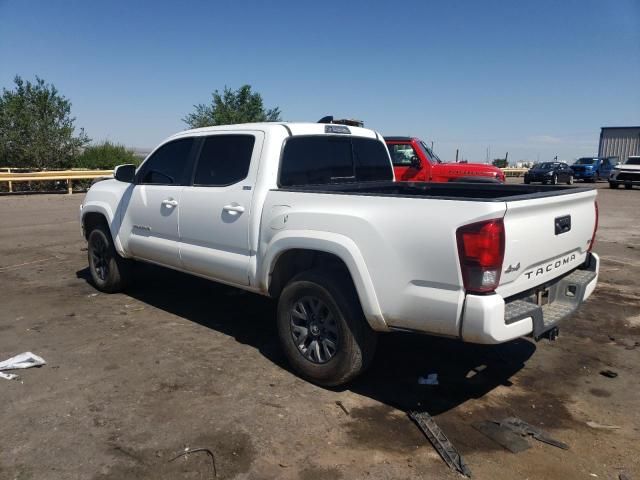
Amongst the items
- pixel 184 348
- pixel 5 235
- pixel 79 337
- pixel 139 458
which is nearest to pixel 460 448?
pixel 139 458

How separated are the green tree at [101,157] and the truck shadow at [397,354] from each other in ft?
76.4

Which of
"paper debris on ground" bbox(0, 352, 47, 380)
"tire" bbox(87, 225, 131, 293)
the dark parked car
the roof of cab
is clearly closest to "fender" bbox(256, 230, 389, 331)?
the roof of cab

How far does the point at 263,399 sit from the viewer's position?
12.2 ft

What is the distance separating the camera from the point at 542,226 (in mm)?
3336

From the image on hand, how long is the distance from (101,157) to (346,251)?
89.6 ft

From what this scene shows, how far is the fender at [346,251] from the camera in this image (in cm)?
345

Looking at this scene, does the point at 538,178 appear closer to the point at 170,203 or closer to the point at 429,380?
the point at 170,203

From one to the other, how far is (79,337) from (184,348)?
1.07m

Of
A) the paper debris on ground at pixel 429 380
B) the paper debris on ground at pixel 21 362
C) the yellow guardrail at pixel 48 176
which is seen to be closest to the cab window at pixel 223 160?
the paper debris on ground at pixel 21 362

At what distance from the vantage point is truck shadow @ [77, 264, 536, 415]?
3.88 metres

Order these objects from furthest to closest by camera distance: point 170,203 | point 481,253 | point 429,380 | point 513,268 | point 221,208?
1. point 170,203
2. point 221,208
3. point 429,380
4. point 513,268
5. point 481,253

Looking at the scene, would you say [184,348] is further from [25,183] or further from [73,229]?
[25,183]

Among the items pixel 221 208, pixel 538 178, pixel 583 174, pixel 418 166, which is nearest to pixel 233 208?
pixel 221 208

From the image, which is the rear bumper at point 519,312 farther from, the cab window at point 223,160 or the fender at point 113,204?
the fender at point 113,204
